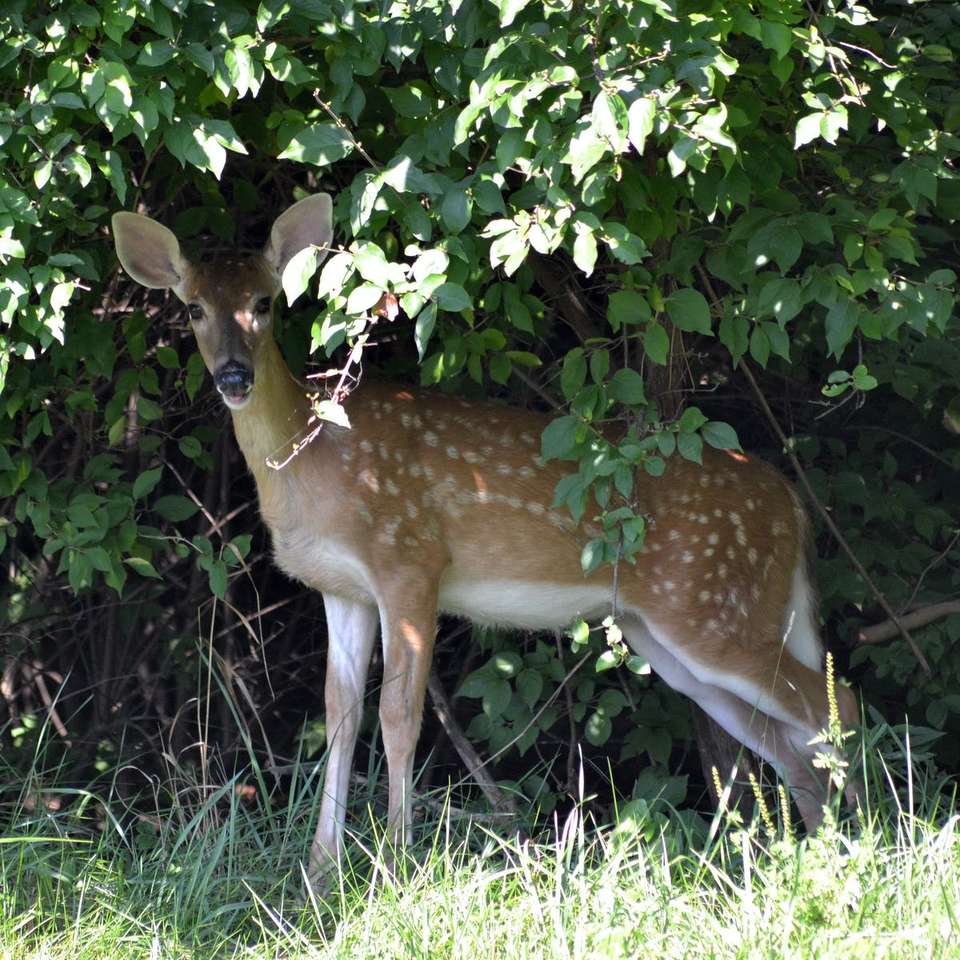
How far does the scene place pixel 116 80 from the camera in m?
4.14

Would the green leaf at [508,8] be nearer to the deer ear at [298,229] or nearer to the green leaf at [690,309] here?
the green leaf at [690,309]

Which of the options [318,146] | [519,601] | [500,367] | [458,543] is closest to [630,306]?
[500,367]

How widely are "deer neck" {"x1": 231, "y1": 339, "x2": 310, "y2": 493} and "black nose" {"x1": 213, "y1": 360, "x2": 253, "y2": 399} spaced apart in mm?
283

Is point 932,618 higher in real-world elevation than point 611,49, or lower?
lower

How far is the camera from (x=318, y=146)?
414cm

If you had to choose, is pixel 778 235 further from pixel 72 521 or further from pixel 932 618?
Answer: pixel 72 521

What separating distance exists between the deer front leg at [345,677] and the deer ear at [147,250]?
143 centimetres

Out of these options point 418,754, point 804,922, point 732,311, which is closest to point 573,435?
point 732,311

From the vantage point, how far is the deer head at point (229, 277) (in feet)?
17.6

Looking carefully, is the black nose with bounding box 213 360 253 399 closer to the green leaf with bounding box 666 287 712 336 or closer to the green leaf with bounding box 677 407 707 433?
the green leaf with bounding box 666 287 712 336

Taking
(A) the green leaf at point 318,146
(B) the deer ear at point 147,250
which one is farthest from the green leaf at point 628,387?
(B) the deer ear at point 147,250

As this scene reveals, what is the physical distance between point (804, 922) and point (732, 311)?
6.87ft

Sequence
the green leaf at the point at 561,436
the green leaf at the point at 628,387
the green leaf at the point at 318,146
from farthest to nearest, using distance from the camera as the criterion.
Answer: the green leaf at the point at 628,387
the green leaf at the point at 561,436
the green leaf at the point at 318,146

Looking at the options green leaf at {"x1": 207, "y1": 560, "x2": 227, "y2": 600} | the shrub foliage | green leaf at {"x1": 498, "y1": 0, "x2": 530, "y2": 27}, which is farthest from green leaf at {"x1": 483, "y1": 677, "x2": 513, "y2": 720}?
green leaf at {"x1": 498, "y1": 0, "x2": 530, "y2": 27}
